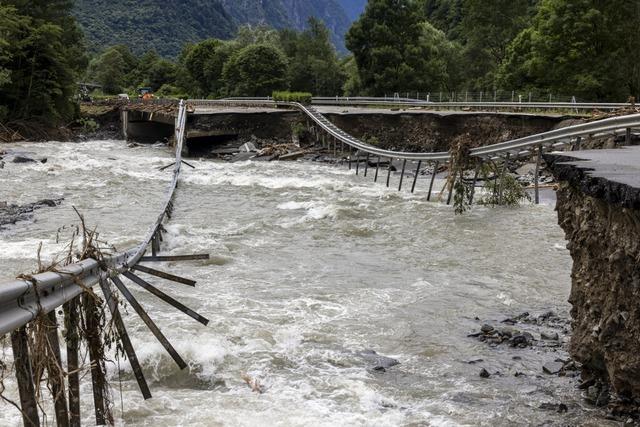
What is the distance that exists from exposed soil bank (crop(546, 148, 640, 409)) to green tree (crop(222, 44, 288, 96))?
56826 mm

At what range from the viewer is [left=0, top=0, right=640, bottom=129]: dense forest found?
121 feet

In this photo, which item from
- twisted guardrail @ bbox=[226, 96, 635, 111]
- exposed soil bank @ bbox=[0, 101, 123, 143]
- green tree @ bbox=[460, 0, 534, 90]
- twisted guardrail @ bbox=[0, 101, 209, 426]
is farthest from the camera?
green tree @ bbox=[460, 0, 534, 90]

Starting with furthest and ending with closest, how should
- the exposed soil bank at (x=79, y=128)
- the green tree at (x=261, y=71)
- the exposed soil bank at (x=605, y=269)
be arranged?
the green tree at (x=261, y=71), the exposed soil bank at (x=79, y=128), the exposed soil bank at (x=605, y=269)

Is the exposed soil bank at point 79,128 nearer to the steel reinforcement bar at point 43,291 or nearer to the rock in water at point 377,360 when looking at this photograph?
the rock in water at point 377,360

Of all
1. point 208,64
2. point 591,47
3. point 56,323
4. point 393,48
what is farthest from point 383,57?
point 56,323

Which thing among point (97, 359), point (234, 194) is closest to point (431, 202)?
point (234, 194)

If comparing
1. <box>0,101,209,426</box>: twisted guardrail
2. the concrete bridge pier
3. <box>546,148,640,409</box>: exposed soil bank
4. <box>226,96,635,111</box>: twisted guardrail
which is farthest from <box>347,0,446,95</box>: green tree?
<box>0,101,209,426</box>: twisted guardrail

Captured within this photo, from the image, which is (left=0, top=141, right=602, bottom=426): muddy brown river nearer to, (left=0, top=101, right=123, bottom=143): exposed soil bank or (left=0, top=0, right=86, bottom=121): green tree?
(left=0, top=101, right=123, bottom=143): exposed soil bank

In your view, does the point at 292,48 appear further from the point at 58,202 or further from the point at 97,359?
the point at 97,359

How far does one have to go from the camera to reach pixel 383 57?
54.3 m

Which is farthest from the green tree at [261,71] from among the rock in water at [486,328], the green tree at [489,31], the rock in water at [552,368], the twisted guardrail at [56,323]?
the twisted guardrail at [56,323]

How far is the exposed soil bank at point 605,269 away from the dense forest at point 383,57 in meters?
32.4

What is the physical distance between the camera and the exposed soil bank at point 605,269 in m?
5.11

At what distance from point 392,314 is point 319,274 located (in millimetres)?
2474
